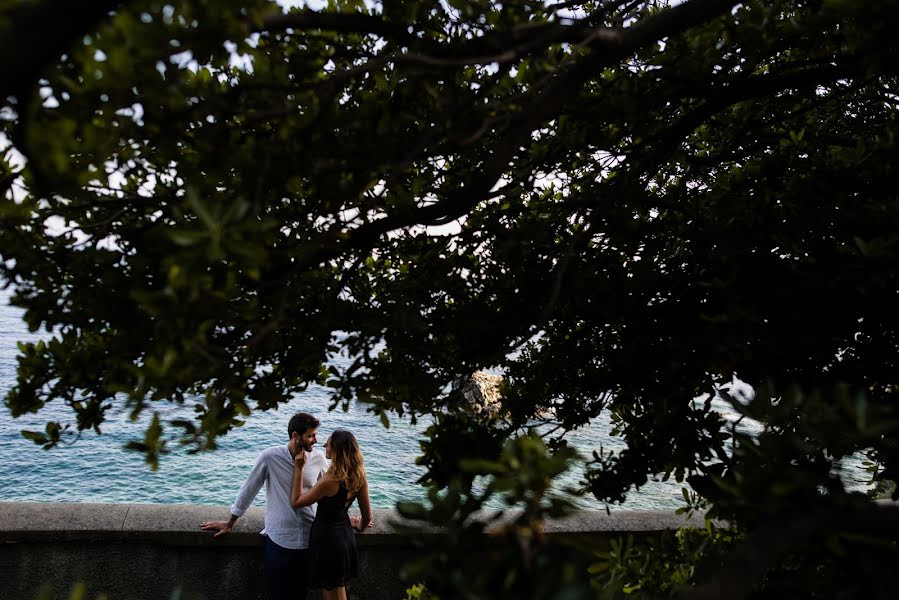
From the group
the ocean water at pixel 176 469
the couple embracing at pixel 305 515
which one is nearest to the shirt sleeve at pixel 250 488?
the couple embracing at pixel 305 515

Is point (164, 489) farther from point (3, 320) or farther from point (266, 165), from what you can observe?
point (3, 320)

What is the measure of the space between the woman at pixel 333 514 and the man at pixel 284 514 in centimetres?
10

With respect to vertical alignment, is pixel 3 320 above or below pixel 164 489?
above

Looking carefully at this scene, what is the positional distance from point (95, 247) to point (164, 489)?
9.10 metres

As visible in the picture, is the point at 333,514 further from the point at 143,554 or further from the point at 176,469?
the point at 176,469

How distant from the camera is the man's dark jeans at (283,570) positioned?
4758 millimetres

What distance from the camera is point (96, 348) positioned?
2.35 meters

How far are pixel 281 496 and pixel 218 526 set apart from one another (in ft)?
1.73

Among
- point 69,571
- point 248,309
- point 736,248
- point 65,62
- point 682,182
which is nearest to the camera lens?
point 65,62

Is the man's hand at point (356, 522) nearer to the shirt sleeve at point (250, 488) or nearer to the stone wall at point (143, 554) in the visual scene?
the stone wall at point (143, 554)

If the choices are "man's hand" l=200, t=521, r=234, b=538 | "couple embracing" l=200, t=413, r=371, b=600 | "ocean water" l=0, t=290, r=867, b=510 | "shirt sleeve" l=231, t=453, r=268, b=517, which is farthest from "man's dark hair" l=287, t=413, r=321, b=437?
"ocean water" l=0, t=290, r=867, b=510

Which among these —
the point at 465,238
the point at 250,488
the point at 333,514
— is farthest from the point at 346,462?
the point at 465,238

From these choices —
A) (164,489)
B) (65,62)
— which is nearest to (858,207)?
(65,62)

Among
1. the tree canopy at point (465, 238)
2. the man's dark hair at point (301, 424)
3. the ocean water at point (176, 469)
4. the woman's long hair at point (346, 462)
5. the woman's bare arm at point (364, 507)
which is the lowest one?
the ocean water at point (176, 469)
